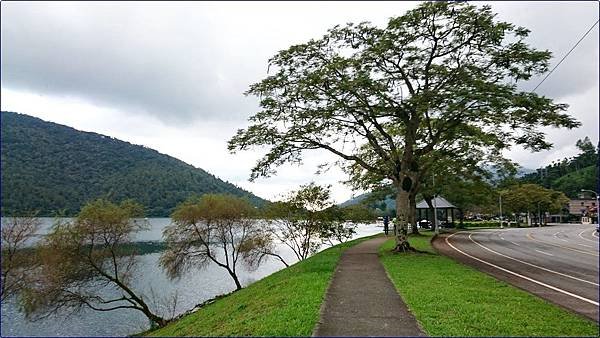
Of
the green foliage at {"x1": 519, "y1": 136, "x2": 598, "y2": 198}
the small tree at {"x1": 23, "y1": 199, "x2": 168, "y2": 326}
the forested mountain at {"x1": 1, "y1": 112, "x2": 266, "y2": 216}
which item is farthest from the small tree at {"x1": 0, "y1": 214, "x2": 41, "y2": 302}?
the green foliage at {"x1": 519, "y1": 136, "x2": 598, "y2": 198}

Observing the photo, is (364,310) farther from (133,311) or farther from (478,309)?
(133,311)

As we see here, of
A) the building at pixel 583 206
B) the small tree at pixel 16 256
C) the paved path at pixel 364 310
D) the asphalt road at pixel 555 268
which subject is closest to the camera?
the building at pixel 583 206

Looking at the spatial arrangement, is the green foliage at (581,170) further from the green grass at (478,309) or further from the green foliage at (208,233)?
the green foliage at (208,233)

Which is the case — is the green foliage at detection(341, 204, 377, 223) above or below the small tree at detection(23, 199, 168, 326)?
above

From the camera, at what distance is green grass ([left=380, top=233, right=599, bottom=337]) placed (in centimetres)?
645

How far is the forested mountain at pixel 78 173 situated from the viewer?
33094mm

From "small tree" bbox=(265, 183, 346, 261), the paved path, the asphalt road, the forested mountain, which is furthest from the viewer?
the forested mountain

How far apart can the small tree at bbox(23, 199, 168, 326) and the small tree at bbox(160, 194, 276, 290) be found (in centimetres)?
236

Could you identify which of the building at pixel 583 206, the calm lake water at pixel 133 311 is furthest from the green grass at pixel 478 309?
the calm lake water at pixel 133 311

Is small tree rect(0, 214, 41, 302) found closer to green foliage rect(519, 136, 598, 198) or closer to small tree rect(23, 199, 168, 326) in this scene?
small tree rect(23, 199, 168, 326)

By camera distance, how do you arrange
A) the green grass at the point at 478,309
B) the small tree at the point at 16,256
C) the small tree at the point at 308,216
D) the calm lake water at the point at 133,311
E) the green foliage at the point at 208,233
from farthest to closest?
the small tree at the point at 308,216, the green foliage at the point at 208,233, the small tree at the point at 16,256, the calm lake water at the point at 133,311, the green grass at the point at 478,309

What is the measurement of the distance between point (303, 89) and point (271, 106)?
158cm

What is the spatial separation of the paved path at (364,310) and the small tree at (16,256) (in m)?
18.1

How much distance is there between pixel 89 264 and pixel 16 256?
134 inches
